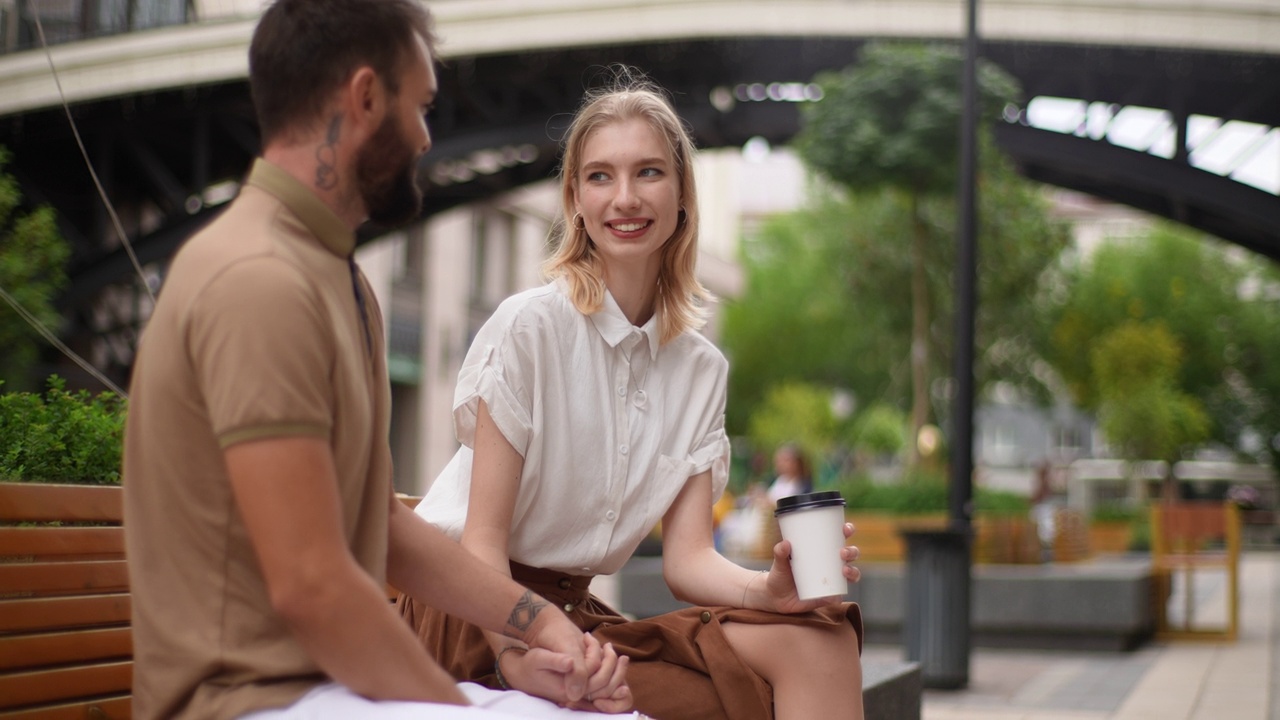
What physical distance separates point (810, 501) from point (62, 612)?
43.5 inches

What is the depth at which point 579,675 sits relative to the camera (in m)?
1.94

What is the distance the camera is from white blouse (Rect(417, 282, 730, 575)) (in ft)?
8.03

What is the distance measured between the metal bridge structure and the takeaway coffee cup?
16759 millimetres

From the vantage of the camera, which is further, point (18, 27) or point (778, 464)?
point (778, 464)

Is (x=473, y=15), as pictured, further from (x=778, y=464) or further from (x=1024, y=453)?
(x=1024, y=453)

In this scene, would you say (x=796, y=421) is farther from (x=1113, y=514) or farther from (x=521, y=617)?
(x=521, y=617)

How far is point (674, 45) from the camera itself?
23.3m

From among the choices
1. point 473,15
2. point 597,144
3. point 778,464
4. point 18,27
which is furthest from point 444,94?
point 597,144

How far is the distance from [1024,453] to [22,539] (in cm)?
7025

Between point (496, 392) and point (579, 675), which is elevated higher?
point (496, 392)

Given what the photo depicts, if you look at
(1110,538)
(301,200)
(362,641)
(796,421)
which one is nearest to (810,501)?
(362,641)

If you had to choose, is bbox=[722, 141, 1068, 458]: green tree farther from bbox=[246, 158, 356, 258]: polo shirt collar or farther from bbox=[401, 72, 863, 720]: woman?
bbox=[246, 158, 356, 258]: polo shirt collar

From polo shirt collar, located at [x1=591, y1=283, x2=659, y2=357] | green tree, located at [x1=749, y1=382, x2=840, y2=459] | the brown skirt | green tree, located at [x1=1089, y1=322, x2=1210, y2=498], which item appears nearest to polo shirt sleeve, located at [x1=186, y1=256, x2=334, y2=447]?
the brown skirt

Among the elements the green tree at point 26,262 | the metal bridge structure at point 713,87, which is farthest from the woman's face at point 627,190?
the metal bridge structure at point 713,87
